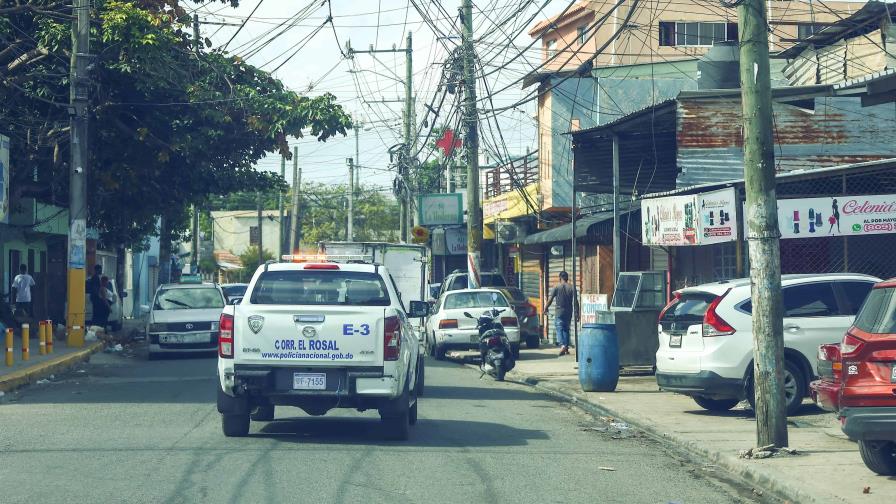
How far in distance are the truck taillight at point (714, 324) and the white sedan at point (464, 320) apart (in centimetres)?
1082

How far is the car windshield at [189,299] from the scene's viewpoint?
85.9 ft

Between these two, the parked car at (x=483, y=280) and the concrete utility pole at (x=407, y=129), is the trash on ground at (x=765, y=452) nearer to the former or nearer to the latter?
the parked car at (x=483, y=280)

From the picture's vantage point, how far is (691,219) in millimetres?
16422

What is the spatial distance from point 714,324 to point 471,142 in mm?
14690

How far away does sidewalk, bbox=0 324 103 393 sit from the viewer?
723 inches

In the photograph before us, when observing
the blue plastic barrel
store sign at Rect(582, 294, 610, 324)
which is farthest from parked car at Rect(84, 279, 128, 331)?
the blue plastic barrel

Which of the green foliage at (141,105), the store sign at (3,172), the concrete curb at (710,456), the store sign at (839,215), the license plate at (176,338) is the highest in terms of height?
the green foliage at (141,105)

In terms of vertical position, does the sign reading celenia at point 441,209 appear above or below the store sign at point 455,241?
above

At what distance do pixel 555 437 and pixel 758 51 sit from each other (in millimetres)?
4802

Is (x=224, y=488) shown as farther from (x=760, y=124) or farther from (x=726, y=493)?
(x=760, y=124)

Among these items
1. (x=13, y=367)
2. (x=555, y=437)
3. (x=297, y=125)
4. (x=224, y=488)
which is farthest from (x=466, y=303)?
(x=224, y=488)

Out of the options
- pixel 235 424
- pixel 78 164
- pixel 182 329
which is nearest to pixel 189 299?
pixel 182 329

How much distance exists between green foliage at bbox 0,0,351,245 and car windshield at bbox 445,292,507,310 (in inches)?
188

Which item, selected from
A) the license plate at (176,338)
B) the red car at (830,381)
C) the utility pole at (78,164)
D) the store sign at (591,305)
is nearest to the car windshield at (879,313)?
the red car at (830,381)
